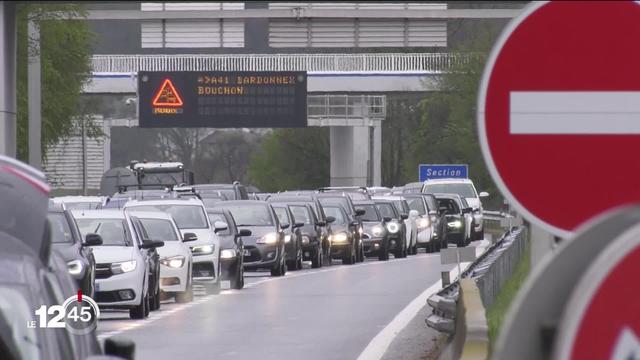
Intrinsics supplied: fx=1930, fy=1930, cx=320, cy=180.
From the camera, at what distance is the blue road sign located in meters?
87.9

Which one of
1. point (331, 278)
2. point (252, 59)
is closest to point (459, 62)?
point (252, 59)

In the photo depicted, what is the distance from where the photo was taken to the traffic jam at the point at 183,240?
4.89 m

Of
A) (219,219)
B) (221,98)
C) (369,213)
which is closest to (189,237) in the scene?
(219,219)

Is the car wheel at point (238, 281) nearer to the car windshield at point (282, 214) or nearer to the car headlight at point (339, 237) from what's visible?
the car windshield at point (282, 214)

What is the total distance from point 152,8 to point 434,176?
1491 inches

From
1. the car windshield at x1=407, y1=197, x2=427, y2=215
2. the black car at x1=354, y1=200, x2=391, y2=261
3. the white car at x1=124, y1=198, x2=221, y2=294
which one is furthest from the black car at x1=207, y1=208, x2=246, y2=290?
the car windshield at x1=407, y1=197, x2=427, y2=215

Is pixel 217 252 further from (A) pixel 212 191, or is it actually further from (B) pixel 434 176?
(B) pixel 434 176

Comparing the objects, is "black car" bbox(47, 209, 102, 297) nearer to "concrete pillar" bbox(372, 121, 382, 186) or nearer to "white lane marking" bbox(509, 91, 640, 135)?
"white lane marking" bbox(509, 91, 640, 135)

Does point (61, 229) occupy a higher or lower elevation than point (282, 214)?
higher

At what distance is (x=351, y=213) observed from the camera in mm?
51812

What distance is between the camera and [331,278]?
132ft

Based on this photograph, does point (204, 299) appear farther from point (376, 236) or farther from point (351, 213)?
point (376, 236)

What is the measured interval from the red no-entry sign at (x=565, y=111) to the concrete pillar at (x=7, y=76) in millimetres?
2032

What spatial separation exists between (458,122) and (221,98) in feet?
62.6
